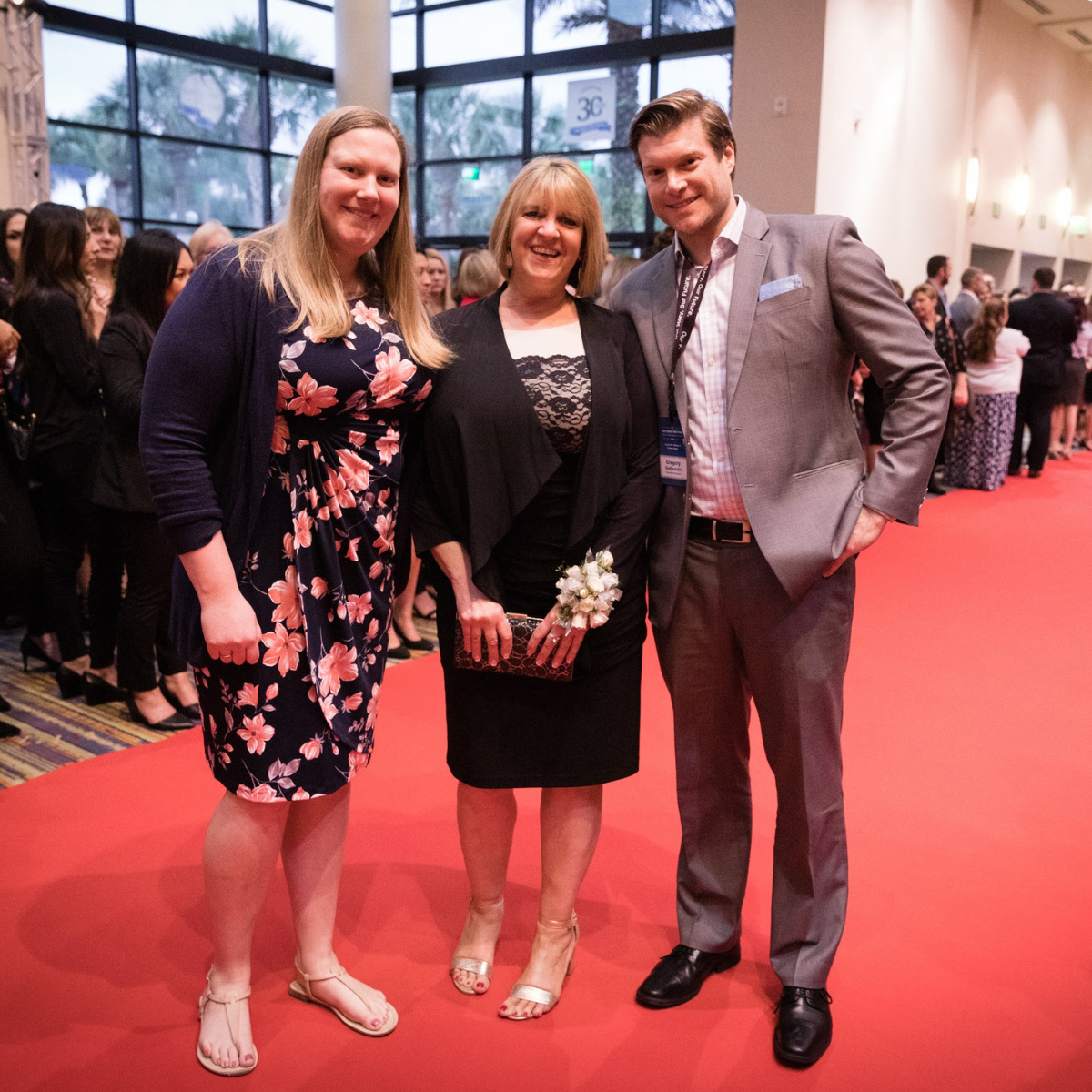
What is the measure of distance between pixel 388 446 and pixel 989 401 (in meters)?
8.37

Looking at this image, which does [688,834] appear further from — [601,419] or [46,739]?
[46,739]

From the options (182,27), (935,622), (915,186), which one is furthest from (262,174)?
(935,622)

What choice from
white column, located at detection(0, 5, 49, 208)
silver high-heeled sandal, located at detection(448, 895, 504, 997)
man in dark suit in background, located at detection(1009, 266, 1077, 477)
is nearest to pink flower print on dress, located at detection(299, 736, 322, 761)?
silver high-heeled sandal, located at detection(448, 895, 504, 997)

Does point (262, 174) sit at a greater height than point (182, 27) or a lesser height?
lesser

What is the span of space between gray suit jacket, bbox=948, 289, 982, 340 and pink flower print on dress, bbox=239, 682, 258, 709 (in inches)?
369

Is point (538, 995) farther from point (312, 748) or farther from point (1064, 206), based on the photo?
point (1064, 206)

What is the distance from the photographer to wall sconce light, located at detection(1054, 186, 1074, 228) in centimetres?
1581

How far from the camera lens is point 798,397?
79.2 inches

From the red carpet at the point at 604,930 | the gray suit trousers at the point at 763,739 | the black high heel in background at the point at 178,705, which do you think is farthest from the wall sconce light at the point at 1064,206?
the gray suit trousers at the point at 763,739

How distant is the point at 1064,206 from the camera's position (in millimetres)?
16016

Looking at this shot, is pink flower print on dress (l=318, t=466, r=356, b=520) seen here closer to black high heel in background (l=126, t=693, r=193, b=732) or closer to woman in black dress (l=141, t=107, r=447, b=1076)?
woman in black dress (l=141, t=107, r=447, b=1076)

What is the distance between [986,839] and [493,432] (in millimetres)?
1911

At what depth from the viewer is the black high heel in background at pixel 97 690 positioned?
3.91m

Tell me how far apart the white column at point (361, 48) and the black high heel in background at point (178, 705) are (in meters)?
8.74
